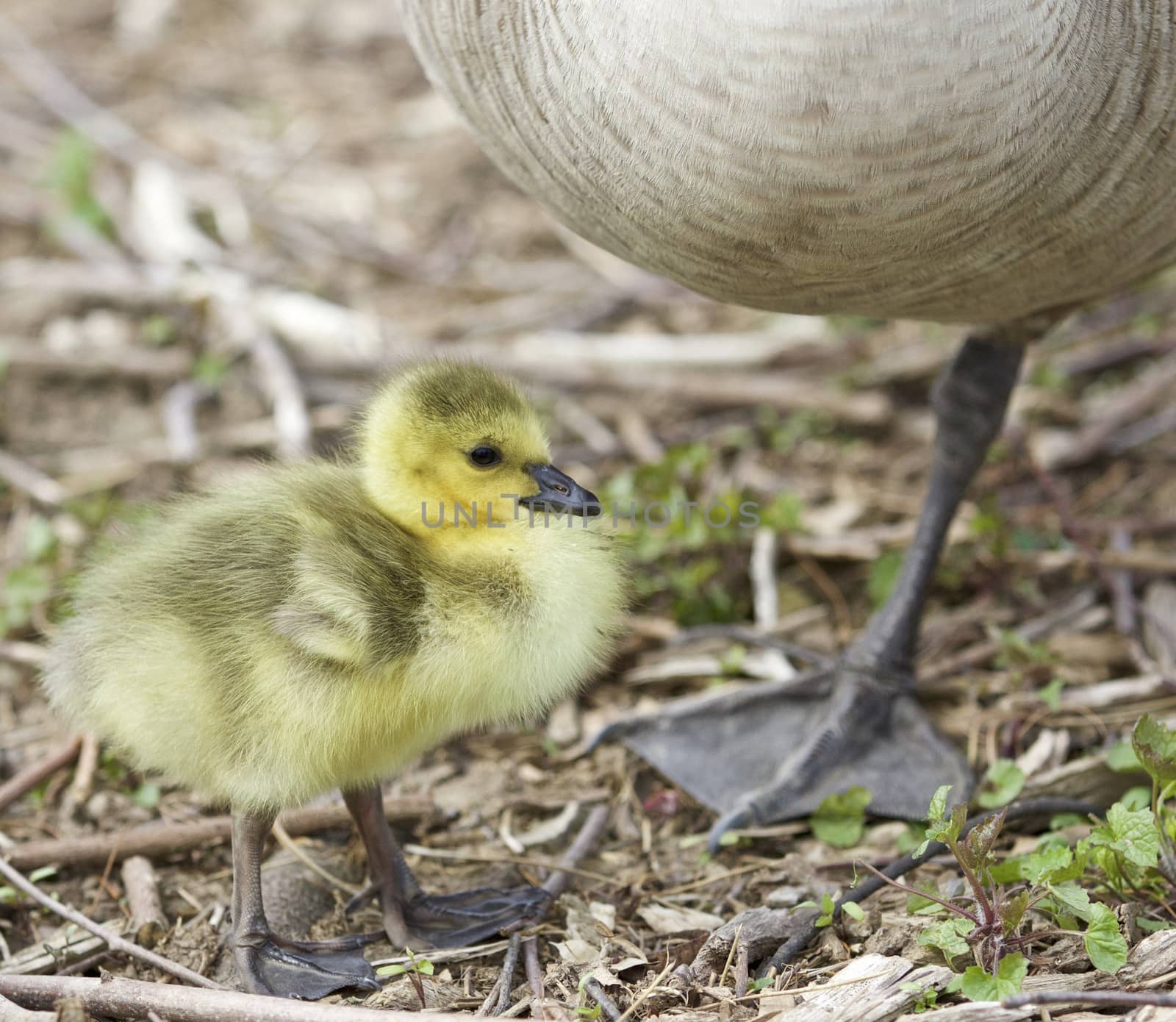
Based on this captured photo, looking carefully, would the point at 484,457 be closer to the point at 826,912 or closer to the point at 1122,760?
the point at 826,912

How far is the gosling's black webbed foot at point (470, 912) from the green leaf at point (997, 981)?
0.70 m

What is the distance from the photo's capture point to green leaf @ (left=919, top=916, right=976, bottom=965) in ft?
5.90

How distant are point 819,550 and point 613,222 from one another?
→ 1.36m

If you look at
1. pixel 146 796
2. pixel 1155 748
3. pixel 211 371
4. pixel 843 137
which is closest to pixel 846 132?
pixel 843 137

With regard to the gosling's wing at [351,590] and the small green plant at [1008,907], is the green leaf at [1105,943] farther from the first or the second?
the gosling's wing at [351,590]

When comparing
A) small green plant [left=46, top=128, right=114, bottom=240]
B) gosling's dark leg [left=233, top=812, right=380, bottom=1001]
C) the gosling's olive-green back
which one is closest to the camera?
the gosling's olive-green back

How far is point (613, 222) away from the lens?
2012mm

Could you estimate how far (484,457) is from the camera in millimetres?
1992

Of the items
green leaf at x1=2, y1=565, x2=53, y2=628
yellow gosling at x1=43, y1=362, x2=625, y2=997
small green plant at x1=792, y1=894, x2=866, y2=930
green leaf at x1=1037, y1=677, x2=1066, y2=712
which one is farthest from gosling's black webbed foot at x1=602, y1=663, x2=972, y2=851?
green leaf at x1=2, y1=565, x2=53, y2=628

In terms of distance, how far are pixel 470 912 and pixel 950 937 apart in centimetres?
75

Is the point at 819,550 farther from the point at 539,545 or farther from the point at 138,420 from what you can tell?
the point at 138,420

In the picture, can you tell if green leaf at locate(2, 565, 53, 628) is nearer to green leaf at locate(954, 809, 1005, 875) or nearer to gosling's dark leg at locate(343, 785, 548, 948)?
gosling's dark leg at locate(343, 785, 548, 948)

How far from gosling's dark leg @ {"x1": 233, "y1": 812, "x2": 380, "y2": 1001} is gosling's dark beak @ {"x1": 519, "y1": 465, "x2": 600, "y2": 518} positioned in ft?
1.96

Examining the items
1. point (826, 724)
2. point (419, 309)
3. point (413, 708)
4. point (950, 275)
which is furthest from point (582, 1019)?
point (419, 309)
